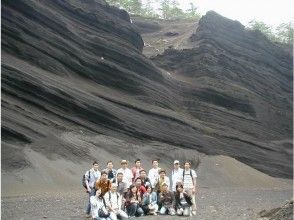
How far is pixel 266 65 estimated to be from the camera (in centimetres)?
4694

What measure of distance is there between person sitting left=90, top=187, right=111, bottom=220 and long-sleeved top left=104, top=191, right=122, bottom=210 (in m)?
0.14

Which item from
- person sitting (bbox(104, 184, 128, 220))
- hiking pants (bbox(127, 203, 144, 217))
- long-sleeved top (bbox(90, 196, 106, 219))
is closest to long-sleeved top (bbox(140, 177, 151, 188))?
hiking pants (bbox(127, 203, 144, 217))

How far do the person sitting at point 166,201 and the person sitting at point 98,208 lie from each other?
7.53 feet

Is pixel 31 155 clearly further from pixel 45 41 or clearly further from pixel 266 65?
pixel 266 65

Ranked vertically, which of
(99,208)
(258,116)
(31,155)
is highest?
(258,116)

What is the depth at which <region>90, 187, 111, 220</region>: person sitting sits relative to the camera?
40.0 feet

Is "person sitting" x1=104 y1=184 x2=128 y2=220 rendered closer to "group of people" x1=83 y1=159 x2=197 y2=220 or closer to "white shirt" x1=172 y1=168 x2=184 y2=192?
"group of people" x1=83 y1=159 x2=197 y2=220

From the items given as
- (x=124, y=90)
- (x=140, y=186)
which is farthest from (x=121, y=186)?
(x=124, y=90)

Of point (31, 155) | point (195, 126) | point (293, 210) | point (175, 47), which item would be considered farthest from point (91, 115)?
point (175, 47)

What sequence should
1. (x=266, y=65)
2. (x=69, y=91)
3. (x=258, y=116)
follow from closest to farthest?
(x=69, y=91) < (x=258, y=116) < (x=266, y=65)

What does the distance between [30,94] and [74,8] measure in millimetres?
12421

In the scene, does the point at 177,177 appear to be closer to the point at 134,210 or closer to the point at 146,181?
the point at 146,181

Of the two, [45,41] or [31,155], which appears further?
[45,41]

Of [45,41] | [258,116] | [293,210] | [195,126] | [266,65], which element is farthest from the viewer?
[266,65]
